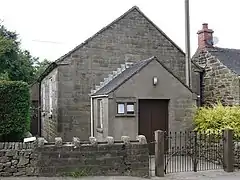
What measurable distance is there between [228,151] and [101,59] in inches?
317

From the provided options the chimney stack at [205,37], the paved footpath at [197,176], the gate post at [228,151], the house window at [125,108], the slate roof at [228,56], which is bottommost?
the paved footpath at [197,176]

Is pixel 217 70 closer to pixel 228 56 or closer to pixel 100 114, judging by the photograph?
pixel 228 56

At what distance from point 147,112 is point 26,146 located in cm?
679

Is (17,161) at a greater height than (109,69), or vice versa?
(109,69)

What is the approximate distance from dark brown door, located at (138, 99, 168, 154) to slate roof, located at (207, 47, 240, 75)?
17.0 ft

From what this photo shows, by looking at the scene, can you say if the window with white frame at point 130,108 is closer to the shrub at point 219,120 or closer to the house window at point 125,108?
the house window at point 125,108

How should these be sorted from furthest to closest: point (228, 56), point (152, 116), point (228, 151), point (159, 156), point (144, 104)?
point (228, 56), point (152, 116), point (144, 104), point (228, 151), point (159, 156)

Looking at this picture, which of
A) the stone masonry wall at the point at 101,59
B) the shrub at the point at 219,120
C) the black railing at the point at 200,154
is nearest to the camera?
the black railing at the point at 200,154

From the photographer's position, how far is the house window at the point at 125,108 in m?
15.3

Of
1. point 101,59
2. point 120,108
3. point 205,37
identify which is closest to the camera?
point 120,108

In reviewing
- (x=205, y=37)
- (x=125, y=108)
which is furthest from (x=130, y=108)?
(x=205, y=37)

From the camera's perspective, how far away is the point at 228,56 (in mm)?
21625

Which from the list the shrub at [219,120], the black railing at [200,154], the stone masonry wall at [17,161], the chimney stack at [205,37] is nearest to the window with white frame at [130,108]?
the black railing at [200,154]

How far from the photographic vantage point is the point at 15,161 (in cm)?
1091
